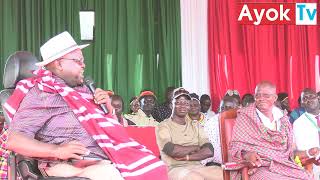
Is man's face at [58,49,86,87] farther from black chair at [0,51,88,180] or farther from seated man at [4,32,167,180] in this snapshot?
black chair at [0,51,88,180]

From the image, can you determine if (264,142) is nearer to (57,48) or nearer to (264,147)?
(264,147)

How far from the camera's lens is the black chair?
11.2 ft

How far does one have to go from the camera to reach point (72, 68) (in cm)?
357

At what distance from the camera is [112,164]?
11.2 ft

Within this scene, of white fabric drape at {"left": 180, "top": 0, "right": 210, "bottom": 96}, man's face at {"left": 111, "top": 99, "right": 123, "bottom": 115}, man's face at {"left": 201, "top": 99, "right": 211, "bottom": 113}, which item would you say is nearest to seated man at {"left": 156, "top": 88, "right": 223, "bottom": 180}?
man's face at {"left": 111, "top": 99, "right": 123, "bottom": 115}

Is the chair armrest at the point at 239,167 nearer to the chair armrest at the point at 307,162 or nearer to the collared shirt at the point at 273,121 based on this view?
the collared shirt at the point at 273,121

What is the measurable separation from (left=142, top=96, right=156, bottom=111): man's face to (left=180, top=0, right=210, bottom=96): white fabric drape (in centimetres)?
146

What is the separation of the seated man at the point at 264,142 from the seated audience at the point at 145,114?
7.17ft

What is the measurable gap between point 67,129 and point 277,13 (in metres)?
6.24

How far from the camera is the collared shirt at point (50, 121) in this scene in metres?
3.36

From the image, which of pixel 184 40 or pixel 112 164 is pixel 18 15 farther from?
pixel 112 164

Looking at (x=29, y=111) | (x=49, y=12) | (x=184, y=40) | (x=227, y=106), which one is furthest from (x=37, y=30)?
(x=29, y=111)

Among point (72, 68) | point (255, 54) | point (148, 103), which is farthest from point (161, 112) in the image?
point (72, 68)

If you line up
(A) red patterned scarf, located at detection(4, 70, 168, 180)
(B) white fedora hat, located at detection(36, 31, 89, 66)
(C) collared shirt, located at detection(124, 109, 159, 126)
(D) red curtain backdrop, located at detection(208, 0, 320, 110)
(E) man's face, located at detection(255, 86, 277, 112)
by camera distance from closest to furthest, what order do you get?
1. (A) red patterned scarf, located at detection(4, 70, 168, 180)
2. (B) white fedora hat, located at detection(36, 31, 89, 66)
3. (E) man's face, located at detection(255, 86, 277, 112)
4. (C) collared shirt, located at detection(124, 109, 159, 126)
5. (D) red curtain backdrop, located at detection(208, 0, 320, 110)
